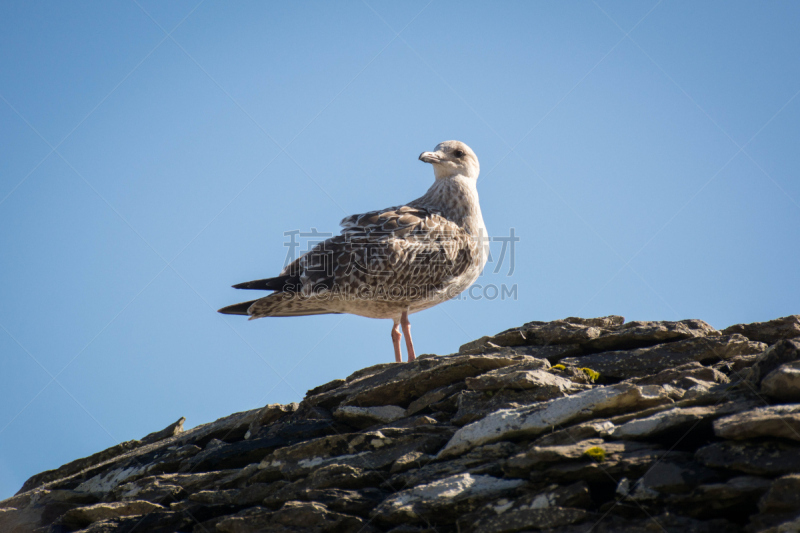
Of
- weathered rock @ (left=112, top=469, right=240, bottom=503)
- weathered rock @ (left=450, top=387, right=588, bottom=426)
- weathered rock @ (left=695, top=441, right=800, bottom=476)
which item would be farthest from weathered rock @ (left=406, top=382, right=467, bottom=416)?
weathered rock @ (left=695, top=441, right=800, bottom=476)

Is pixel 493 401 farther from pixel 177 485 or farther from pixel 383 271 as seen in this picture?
pixel 383 271

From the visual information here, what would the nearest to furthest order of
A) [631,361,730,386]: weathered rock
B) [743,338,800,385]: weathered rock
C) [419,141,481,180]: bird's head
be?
[743,338,800,385]: weathered rock < [631,361,730,386]: weathered rock < [419,141,481,180]: bird's head

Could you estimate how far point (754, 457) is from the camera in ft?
10.9

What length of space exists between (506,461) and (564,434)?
451mm

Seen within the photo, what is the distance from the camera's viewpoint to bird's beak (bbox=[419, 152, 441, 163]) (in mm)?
9875

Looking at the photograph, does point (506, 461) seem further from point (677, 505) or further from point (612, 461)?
point (677, 505)

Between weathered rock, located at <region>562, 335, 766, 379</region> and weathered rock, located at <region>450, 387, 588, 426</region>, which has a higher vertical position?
→ weathered rock, located at <region>562, 335, 766, 379</region>

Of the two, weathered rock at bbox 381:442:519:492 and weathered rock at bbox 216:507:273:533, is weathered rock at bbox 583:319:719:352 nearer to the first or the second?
weathered rock at bbox 381:442:519:492

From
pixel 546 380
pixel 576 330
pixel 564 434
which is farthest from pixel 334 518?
pixel 576 330

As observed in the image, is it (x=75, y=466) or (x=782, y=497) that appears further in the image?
(x=75, y=466)

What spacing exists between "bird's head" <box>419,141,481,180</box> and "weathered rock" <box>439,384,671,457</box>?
6.26m

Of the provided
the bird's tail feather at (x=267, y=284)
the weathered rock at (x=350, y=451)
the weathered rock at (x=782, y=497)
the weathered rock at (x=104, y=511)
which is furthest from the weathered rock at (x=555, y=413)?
the bird's tail feather at (x=267, y=284)

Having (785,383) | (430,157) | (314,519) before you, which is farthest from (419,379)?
(430,157)

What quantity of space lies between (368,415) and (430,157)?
5395 millimetres
